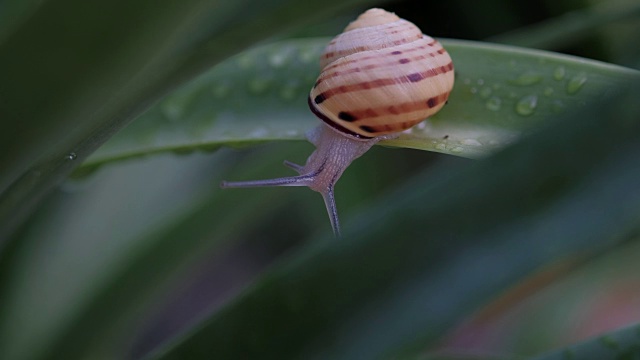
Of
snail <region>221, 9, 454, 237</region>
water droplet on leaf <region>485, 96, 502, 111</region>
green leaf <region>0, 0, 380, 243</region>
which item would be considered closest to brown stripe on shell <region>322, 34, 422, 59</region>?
snail <region>221, 9, 454, 237</region>

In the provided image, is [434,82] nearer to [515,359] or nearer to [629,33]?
[515,359]

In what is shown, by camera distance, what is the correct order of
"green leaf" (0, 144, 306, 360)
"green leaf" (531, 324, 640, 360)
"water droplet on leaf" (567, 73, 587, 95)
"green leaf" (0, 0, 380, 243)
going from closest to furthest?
"green leaf" (0, 0, 380, 243) → "green leaf" (531, 324, 640, 360) → "water droplet on leaf" (567, 73, 587, 95) → "green leaf" (0, 144, 306, 360)

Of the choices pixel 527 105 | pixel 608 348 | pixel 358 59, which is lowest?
pixel 608 348

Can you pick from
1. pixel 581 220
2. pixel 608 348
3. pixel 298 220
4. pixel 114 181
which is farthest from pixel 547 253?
pixel 298 220

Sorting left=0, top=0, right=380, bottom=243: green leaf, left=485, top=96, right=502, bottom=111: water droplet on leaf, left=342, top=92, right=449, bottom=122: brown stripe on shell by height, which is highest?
left=0, top=0, right=380, bottom=243: green leaf

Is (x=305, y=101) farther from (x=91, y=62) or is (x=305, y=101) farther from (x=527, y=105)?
(x=91, y=62)

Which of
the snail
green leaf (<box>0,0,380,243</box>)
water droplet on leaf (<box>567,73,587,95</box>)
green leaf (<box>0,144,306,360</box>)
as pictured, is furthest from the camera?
green leaf (<box>0,144,306,360</box>)

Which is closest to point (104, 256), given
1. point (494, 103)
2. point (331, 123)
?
point (331, 123)

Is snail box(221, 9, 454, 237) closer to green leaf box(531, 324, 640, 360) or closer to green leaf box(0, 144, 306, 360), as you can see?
green leaf box(0, 144, 306, 360)
